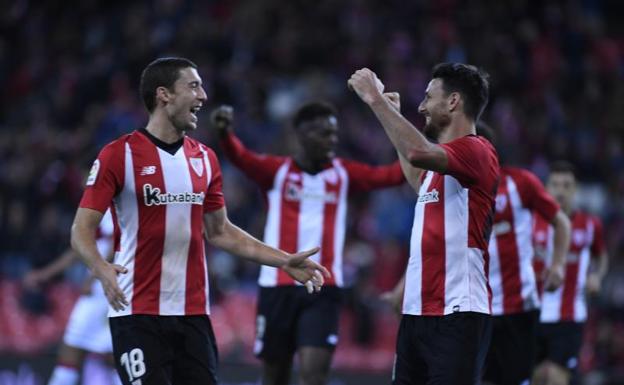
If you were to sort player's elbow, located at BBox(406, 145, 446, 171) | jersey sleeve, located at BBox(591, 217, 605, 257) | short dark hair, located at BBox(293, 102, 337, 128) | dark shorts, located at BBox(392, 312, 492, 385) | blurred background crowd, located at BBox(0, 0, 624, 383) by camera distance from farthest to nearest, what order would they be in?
blurred background crowd, located at BBox(0, 0, 624, 383)
jersey sleeve, located at BBox(591, 217, 605, 257)
short dark hair, located at BBox(293, 102, 337, 128)
dark shorts, located at BBox(392, 312, 492, 385)
player's elbow, located at BBox(406, 145, 446, 171)

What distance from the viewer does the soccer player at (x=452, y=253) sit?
20.3 feet

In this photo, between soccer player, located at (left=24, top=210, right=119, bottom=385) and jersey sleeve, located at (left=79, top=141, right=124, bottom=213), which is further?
soccer player, located at (left=24, top=210, right=119, bottom=385)

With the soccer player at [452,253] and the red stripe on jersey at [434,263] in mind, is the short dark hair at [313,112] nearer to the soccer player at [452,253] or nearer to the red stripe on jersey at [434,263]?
the soccer player at [452,253]

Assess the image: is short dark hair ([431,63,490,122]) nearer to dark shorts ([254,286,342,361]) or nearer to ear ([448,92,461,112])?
ear ([448,92,461,112])

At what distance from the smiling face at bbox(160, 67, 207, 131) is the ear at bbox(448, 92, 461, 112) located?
1.40 metres

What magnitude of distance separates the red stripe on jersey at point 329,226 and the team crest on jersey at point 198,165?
256 cm

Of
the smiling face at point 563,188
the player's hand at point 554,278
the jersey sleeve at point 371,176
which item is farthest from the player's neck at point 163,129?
the smiling face at point 563,188

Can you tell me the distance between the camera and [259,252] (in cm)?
677

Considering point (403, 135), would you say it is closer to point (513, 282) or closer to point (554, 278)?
point (513, 282)

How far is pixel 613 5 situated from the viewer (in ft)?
67.3

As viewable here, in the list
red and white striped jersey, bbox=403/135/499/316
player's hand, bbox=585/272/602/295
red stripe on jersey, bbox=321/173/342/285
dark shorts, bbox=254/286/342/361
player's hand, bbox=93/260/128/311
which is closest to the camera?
player's hand, bbox=93/260/128/311

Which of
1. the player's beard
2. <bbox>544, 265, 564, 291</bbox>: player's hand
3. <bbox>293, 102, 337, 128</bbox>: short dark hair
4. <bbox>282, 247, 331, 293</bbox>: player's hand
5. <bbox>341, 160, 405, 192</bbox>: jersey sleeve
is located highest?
<bbox>293, 102, 337, 128</bbox>: short dark hair

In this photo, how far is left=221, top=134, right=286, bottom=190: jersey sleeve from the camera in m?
9.19

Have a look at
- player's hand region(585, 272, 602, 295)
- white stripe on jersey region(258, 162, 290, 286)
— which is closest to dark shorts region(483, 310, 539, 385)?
white stripe on jersey region(258, 162, 290, 286)
